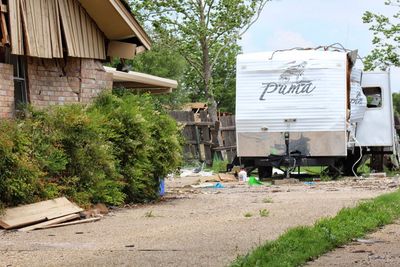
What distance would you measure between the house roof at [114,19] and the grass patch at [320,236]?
20.1ft

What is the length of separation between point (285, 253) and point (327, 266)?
0.49 metres

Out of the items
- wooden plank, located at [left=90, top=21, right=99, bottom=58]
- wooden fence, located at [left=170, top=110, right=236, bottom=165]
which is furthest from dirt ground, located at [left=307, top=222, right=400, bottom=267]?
wooden fence, located at [left=170, top=110, right=236, bottom=165]

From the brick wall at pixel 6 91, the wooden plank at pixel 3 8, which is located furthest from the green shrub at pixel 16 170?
the wooden plank at pixel 3 8

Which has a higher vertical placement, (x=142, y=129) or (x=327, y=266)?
(x=142, y=129)

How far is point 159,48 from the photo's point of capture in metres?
37.3

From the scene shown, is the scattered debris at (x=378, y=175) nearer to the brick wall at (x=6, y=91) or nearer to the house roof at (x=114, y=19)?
the house roof at (x=114, y=19)

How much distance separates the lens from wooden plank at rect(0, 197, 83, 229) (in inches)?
415

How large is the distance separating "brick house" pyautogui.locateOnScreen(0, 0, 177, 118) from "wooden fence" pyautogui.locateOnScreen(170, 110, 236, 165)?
1186 centimetres

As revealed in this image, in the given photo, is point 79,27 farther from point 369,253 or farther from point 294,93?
point 369,253

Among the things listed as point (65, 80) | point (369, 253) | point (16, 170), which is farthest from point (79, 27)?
point (369, 253)

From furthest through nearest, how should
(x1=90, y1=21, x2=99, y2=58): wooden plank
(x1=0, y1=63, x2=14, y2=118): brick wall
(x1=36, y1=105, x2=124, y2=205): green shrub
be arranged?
1. (x1=90, y1=21, x2=99, y2=58): wooden plank
2. (x1=0, y1=63, x2=14, y2=118): brick wall
3. (x1=36, y1=105, x2=124, y2=205): green shrub

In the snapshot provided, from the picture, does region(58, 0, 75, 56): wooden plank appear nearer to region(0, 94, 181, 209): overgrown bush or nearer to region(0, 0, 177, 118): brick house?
region(0, 0, 177, 118): brick house

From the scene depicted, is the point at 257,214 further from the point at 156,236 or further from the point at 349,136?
the point at 349,136

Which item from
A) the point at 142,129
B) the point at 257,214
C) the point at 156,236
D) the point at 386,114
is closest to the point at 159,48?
the point at 386,114
